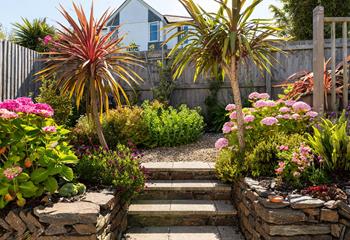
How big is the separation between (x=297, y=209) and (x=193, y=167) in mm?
1701

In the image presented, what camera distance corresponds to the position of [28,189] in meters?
2.49

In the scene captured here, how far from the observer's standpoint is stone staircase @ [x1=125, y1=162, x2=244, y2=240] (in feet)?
10.4

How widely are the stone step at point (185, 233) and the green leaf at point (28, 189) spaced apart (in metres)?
1.04

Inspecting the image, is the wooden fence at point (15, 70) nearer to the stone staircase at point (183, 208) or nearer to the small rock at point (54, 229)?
the stone staircase at point (183, 208)

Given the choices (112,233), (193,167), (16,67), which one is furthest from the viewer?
(16,67)

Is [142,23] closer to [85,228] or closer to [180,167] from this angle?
[180,167]

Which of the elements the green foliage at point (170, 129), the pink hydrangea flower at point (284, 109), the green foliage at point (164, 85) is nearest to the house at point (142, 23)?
the green foliage at point (164, 85)

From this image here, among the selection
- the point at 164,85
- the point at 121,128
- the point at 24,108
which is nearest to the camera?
the point at 24,108

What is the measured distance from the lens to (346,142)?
290cm

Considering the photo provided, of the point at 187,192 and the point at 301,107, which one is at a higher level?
the point at 301,107

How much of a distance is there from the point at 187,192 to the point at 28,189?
179 cm

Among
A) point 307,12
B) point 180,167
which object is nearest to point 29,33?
point 180,167

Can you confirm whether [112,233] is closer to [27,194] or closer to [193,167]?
[27,194]

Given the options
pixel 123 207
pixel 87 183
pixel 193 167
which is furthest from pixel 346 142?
pixel 87 183
